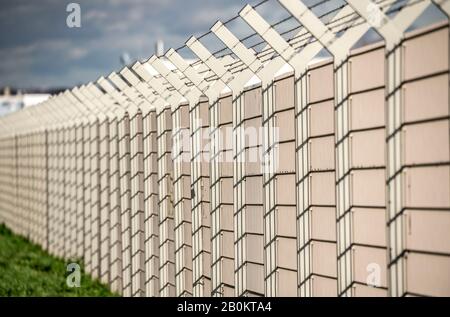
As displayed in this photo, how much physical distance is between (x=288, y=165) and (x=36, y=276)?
7080 mm

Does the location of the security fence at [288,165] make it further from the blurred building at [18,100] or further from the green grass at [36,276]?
the blurred building at [18,100]

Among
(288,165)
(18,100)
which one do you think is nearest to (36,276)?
(288,165)

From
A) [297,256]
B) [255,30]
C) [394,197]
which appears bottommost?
[297,256]

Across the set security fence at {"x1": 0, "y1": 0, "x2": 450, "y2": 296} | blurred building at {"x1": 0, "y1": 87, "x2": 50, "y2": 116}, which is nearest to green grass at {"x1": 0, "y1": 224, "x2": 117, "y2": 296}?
security fence at {"x1": 0, "y1": 0, "x2": 450, "y2": 296}

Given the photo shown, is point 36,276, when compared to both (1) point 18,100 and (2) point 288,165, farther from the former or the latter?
(1) point 18,100

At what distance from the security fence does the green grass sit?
0.49m

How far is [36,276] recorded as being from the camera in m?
12.3

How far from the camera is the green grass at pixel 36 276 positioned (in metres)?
11.0

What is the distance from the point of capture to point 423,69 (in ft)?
15.2

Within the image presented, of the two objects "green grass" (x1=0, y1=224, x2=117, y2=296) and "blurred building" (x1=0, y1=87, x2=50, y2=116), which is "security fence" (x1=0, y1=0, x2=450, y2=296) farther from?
"blurred building" (x1=0, y1=87, x2=50, y2=116)

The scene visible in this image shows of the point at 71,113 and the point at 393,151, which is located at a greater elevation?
the point at 71,113

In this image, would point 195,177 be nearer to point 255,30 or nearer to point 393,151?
point 255,30

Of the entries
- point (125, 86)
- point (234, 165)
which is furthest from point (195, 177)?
point (125, 86)

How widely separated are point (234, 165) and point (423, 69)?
9.28ft
